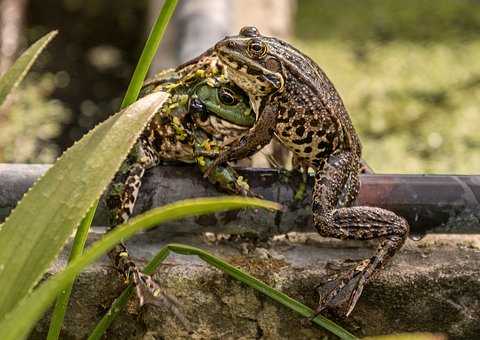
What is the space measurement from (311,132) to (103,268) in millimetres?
581

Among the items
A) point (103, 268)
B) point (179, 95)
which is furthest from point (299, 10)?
point (103, 268)

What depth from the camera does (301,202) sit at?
2.21m

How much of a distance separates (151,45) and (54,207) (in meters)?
0.38

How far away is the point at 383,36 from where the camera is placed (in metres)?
5.32

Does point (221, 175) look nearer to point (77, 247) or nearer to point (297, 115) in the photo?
point (297, 115)

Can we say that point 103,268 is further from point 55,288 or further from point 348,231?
point 55,288

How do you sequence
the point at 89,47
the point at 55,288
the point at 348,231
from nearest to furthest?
the point at 55,288, the point at 348,231, the point at 89,47

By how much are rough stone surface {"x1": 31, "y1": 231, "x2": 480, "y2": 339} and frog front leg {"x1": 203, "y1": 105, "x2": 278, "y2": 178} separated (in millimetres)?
248

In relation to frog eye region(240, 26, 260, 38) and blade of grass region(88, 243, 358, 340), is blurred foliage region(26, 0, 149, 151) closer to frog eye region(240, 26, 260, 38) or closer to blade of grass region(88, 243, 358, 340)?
frog eye region(240, 26, 260, 38)

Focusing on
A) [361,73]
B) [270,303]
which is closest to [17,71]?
[270,303]

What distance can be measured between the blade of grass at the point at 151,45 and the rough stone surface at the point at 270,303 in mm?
505

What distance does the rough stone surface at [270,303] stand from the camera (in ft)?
6.88

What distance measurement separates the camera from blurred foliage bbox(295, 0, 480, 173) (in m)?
4.16

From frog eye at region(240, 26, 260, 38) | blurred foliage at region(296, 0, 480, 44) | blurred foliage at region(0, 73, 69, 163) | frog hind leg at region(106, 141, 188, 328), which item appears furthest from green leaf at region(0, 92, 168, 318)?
blurred foliage at region(296, 0, 480, 44)
